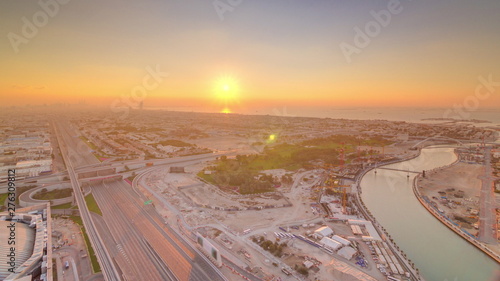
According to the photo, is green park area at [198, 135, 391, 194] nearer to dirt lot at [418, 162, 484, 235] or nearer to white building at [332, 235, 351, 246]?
white building at [332, 235, 351, 246]

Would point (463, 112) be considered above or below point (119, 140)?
above

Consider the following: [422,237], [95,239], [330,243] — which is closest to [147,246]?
[95,239]

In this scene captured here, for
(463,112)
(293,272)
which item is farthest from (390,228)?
(463,112)

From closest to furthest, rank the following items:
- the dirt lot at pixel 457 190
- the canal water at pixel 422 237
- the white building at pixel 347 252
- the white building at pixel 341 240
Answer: the white building at pixel 347 252, the canal water at pixel 422 237, the white building at pixel 341 240, the dirt lot at pixel 457 190

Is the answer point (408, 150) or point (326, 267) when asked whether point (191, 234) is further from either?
point (408, 150)

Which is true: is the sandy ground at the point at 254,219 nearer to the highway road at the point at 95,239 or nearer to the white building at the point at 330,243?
the white building at the point at 330,243

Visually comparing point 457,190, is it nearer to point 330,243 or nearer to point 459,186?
point 459,186

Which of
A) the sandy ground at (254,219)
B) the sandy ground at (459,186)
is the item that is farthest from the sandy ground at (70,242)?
the sandy ground at (459,186)

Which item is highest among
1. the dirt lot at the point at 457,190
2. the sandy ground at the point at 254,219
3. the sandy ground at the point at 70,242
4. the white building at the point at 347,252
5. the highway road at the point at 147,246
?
the dirt lot at the point at 457,190
